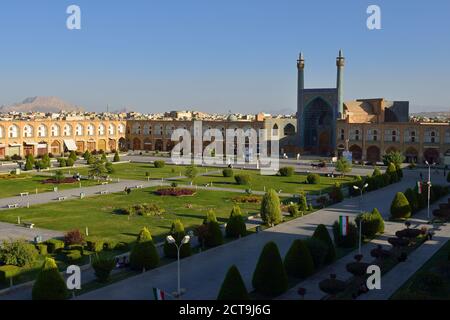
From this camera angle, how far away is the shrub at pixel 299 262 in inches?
841

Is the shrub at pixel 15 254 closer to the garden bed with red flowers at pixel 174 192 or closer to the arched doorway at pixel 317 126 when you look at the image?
the garden bed with red flowers at pixel 174 192

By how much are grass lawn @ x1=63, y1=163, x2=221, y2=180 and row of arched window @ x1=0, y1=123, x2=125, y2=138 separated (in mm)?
20402

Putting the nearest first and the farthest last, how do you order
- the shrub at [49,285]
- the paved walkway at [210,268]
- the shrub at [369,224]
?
the shrub at [49,285] → the paved walkway at [210,268] → the shrub at [369,224]

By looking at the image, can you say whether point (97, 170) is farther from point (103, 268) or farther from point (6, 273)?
point (103, 268)

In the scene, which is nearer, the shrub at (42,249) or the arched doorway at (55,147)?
the shrub at (42,249)

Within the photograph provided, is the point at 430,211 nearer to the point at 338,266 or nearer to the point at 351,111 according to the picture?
the point at 338,266

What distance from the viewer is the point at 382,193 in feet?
150

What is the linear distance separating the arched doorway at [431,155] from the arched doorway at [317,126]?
16.8 m

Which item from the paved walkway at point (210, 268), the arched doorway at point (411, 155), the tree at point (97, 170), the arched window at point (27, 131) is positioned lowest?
the paved walkway at point (210, 268)

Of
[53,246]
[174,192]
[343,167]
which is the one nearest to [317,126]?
[343,167]

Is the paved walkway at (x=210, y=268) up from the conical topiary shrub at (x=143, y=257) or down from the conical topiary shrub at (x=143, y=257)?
down

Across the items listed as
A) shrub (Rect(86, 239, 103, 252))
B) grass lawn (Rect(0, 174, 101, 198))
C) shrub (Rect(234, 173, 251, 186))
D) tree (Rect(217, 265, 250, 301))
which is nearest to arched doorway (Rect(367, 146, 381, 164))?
shrub (Rect(234, 173, 251, 186))

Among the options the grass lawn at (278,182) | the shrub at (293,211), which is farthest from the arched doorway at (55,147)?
the shrub at (293,211)
